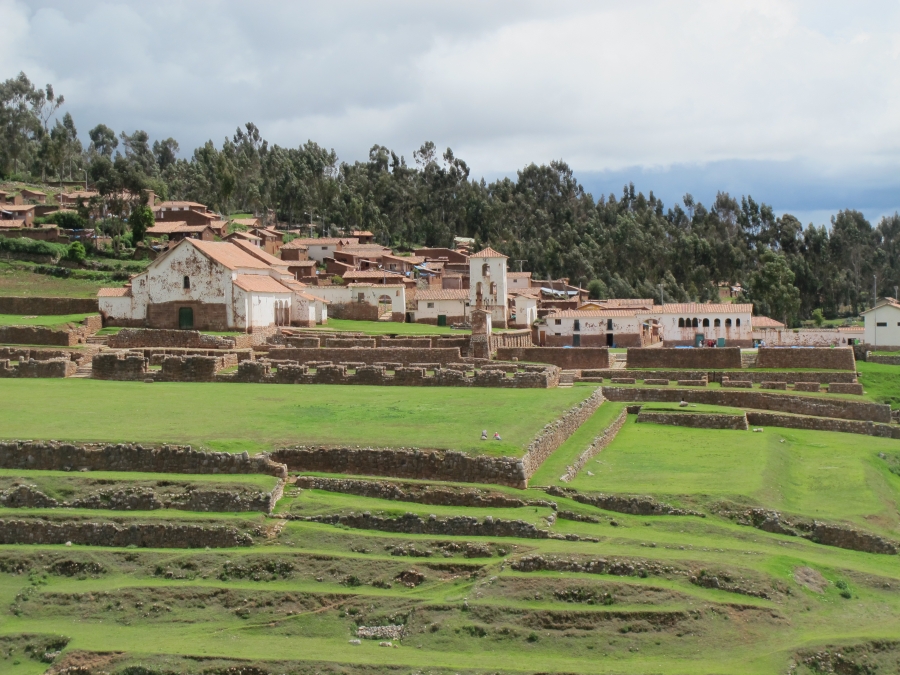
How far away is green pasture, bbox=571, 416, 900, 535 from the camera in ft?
77.8

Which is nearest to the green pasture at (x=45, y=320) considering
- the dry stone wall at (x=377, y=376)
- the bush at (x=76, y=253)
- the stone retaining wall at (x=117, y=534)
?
the dry stone wall at (x=377, y=376)

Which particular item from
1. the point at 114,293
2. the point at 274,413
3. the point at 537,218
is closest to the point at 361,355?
the point at 274,413

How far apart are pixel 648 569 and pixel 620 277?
90527 mm

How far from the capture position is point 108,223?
276 ft

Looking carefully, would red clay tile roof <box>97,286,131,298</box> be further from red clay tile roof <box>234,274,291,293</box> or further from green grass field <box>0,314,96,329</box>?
red clay tile roof <box>234,274,291,293</box>

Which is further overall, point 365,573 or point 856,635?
point 365,573

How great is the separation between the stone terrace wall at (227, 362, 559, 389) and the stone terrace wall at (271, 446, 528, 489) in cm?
1327

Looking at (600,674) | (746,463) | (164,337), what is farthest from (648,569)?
(164,337)

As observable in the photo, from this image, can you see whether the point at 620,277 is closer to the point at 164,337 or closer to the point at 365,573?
the point at 164,337

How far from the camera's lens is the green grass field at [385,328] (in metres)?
55.5

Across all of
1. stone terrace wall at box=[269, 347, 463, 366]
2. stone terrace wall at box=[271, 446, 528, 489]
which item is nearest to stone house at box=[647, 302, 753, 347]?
stone terrace wall at box=[269, 347, 463, 366]

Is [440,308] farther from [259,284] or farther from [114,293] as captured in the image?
[114,293]

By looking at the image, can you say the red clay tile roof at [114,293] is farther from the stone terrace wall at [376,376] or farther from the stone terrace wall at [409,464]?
the stone terrace wall at [409,464]

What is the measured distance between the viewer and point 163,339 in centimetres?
4556
